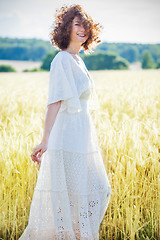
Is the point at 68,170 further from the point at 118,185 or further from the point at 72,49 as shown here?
the point at 72,49

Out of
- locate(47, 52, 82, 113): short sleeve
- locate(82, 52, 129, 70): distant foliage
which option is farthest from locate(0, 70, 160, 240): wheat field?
locate(82, 52, 129, 70): distant foliage

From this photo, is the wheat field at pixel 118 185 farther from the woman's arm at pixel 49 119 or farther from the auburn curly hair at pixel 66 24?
the auburn curly hair at pixel 66 24

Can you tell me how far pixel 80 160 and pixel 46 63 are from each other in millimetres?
45552

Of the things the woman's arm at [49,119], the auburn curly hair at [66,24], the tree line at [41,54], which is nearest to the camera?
the woman's arm at [49,119]

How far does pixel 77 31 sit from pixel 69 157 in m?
0.66

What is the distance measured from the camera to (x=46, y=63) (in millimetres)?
45406

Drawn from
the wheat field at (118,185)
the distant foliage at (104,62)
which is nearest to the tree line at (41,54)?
the distant foliage at (104,62)

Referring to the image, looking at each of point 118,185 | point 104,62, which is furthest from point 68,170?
point 104,62

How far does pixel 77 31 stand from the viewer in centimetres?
138

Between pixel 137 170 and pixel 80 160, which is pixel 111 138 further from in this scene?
pixel 80 160

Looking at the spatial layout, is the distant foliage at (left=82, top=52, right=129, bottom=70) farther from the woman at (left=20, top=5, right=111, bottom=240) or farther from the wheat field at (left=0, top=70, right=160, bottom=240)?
the woman at (left=20, top=5, right=111, bottom=240)

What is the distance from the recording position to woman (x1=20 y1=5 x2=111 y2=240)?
1295mm

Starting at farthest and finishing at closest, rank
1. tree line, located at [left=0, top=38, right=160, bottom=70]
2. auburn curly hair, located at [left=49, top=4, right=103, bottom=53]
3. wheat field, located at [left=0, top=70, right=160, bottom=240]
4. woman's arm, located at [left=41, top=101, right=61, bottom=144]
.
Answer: tree line, located at [left=0, top=38, right=160, bottom=70], wheat field, located at [left=0, top=70, right=160, bottom=240], auburn curly hair, located at [left=49, top=4, right=103, bottom=53], woman's arm, located at [left=41, top=101, right=61, bottom=144]

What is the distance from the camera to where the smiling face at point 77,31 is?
1377mm
